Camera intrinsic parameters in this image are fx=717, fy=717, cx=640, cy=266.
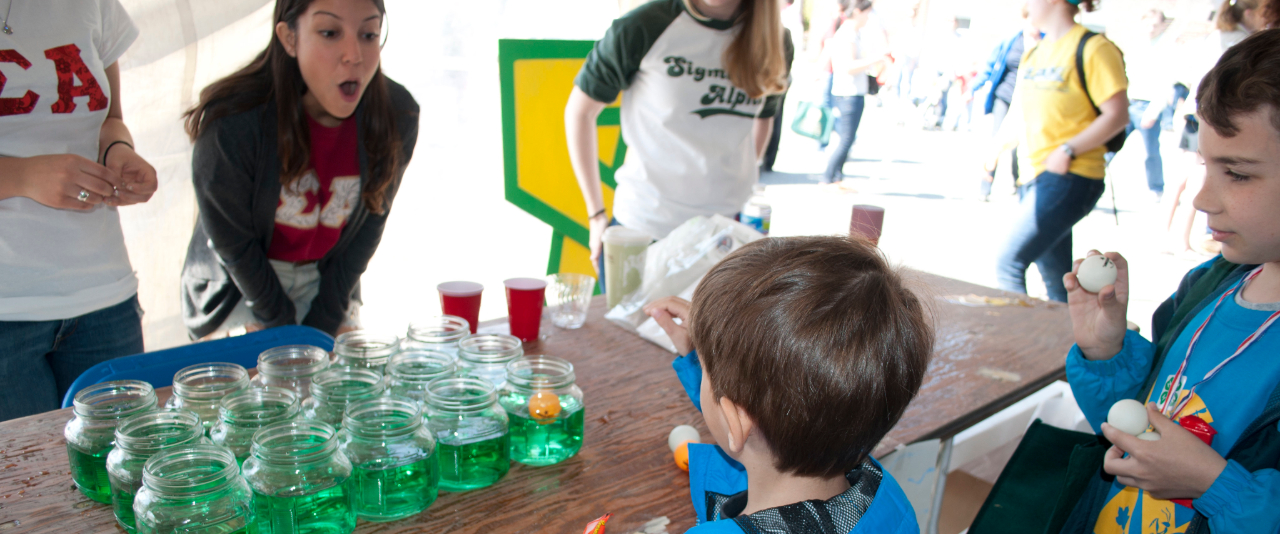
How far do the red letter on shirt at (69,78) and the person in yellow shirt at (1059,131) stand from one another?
350cm

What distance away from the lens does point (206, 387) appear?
43.3 inches

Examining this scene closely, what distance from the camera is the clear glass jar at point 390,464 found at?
974mm

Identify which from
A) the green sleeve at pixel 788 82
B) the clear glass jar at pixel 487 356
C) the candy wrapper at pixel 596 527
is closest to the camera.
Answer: the candy wrapper at pixel 596 527

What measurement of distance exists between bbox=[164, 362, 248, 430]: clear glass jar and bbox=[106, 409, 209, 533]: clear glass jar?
110 millimetres

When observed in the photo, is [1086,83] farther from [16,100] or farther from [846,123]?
[16,100]

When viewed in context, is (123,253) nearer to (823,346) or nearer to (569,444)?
(569,444)

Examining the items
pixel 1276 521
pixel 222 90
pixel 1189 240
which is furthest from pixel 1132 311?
pixel 222 90

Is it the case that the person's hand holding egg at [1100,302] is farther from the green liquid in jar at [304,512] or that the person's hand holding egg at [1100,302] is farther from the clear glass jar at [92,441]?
the clear glass jar at [92,441]

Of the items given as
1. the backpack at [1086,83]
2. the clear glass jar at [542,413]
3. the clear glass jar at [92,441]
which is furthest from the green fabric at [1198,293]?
the backpack at [1086,83]

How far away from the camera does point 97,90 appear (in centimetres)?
162

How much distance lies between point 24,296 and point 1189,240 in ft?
25.0

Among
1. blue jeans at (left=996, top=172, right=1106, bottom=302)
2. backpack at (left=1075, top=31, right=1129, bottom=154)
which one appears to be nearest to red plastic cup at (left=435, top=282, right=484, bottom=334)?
blue jeans at (left=996, top=172, right=1106, bottom=302)

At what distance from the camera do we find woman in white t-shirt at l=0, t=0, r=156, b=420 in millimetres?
1459

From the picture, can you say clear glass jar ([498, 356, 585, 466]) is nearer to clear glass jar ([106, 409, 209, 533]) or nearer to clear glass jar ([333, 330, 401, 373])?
clear glass jar ([333, 330, 401, 373])
